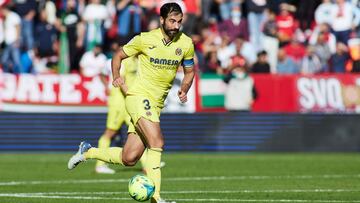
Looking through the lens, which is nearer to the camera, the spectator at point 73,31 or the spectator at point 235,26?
the spectator at point 73,31

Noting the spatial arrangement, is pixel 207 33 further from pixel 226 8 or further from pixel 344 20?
pixel 344 20

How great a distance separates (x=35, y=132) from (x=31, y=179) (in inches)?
303

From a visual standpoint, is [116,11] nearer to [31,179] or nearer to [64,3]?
[64,3]

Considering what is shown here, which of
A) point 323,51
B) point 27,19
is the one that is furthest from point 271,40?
point 27,19

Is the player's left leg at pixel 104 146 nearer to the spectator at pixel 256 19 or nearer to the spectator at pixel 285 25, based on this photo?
the spectator at pixel 256 19

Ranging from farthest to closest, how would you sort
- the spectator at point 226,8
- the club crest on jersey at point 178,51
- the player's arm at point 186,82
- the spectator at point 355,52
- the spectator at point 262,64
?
the spectator at point 226,8
the spectator at point 355,52
the spectator at point 262,64
the player's arm at point 186,82
the club crest on jersey at point 178,51

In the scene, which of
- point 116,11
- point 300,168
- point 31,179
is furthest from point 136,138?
point 116,11

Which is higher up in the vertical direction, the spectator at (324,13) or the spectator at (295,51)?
the spectator at (324,13)

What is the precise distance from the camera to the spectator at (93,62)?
2650cm

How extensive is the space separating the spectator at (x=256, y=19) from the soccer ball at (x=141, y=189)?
55.1 feet

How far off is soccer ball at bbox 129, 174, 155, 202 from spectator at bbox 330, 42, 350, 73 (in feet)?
52.8

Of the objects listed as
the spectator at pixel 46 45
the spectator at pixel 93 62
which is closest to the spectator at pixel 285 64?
the spectator at pixel 93 62

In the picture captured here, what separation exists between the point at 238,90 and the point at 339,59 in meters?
3.25

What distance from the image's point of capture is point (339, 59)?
28062 millimetres
